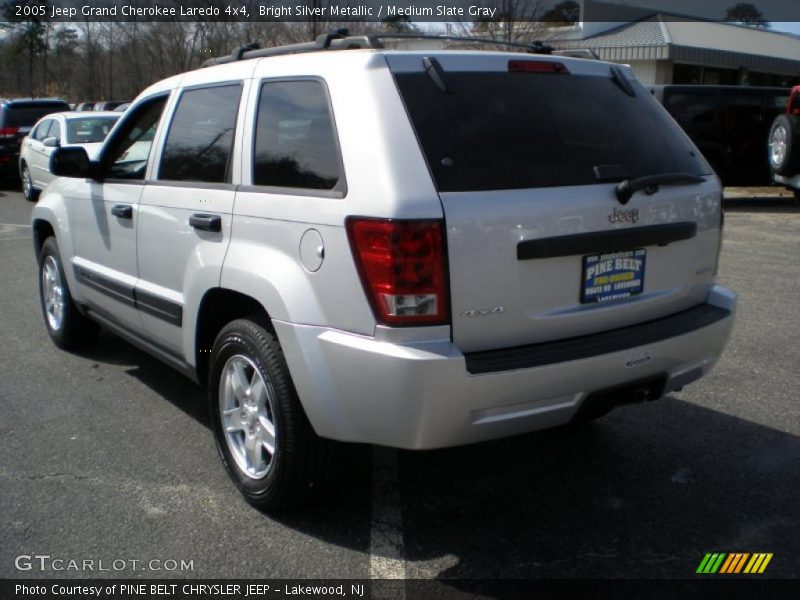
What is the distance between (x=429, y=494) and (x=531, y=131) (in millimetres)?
1678

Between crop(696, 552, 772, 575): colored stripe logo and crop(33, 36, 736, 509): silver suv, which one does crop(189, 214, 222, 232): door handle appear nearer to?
crop(33, 36, 736, 509): silver suv

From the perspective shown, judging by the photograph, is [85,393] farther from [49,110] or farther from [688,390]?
[49,110]

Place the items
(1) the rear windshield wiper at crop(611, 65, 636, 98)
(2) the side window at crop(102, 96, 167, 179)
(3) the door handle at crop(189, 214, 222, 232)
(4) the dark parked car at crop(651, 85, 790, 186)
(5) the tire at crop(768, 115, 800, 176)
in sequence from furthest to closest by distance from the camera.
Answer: (4) the dark parked car at crop(651, 85, 790, 186) → (5) the tire at crop(768, 115, 800, 176) → (2) the side window at crop(102, 96, 167, 179) → (1) the rear windshield wiper at crop(611, 65, 636, 98) → (3) the door handle at crop(189, 214, 222, 232)

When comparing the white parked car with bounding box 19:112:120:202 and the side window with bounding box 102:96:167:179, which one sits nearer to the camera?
the side window with bounding box 102:96:167:179

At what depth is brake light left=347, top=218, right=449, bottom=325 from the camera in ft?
9.34

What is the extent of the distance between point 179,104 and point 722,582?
11.0 feet

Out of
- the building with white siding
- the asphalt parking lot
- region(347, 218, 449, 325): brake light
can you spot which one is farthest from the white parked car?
the building with white siding

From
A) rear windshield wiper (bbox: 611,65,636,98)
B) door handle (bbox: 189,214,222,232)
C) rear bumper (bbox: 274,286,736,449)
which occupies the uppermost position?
rear windshield wiper (bbox: 611,65,636,98)

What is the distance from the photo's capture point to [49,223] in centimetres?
574

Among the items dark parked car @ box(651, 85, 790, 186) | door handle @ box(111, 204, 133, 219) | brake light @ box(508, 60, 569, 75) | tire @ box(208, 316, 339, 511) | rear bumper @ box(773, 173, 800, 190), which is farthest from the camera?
dark parked car @ box(651, 85, 790, 186)

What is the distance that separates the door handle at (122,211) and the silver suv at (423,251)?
0.40 meters

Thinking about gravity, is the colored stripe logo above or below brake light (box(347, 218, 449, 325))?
below

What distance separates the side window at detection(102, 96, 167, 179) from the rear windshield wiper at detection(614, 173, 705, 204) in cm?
255

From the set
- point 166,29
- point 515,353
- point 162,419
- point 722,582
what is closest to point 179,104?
point 162,419
